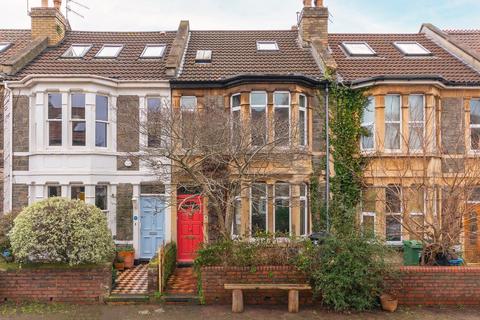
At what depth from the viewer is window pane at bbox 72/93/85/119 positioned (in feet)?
39.1

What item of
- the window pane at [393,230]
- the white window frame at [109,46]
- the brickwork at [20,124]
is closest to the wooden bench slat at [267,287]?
the window pane at [393,230]

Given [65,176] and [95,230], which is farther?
[65,176]

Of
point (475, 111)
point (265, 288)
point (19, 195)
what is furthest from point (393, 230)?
point (19, 195)

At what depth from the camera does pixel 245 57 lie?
14.2 meters

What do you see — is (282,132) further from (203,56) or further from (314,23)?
(314,23)

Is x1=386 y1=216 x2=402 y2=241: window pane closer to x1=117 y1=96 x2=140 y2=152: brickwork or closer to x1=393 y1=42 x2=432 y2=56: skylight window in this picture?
x1=393 y1=42 x2=432 y2=56: skylight window

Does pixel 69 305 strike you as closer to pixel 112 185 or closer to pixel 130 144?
pixel 112 185

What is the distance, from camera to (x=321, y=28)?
14.7 m

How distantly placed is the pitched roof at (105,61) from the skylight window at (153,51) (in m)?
0.20

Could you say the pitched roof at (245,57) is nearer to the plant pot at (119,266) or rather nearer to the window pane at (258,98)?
the window pane at (258,98)

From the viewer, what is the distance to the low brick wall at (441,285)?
8.09 metres

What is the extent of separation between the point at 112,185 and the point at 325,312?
807cm

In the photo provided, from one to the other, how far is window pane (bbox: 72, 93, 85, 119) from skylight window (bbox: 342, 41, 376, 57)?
10.4 metres

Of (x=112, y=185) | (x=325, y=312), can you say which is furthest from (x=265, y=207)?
(x=112, y=185)
